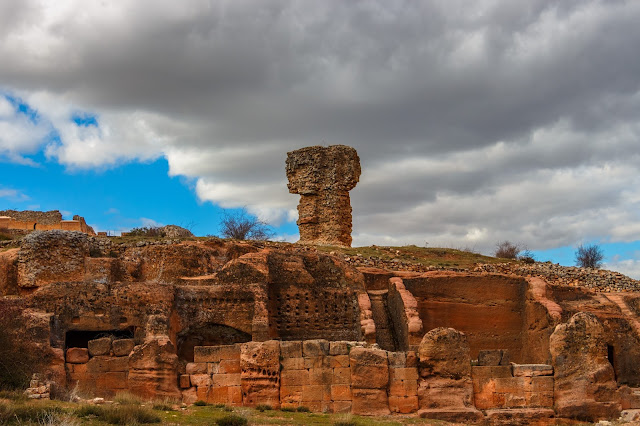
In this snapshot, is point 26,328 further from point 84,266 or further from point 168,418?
point 84,266

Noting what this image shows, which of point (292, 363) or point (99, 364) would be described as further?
point (99, 364)

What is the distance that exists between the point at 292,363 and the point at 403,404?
2.38m

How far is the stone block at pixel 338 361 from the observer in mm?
16250

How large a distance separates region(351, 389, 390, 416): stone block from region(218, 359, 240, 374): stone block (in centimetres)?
245

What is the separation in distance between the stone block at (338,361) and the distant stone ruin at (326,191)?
15771mm

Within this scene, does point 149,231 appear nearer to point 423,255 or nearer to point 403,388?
point 423,255

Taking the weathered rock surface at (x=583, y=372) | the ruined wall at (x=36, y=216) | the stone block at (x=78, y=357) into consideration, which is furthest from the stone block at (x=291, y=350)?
the ruined wall at (x=36, y=216)

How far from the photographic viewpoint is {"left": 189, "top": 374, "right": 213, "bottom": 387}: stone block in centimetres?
1642

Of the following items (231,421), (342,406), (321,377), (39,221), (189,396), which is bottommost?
(231,421)

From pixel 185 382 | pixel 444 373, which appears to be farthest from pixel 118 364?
pixel 444 373

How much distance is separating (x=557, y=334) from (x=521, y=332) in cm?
585

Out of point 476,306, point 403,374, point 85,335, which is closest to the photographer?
point 403,374

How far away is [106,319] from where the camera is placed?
1867cm

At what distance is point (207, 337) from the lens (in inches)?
803
